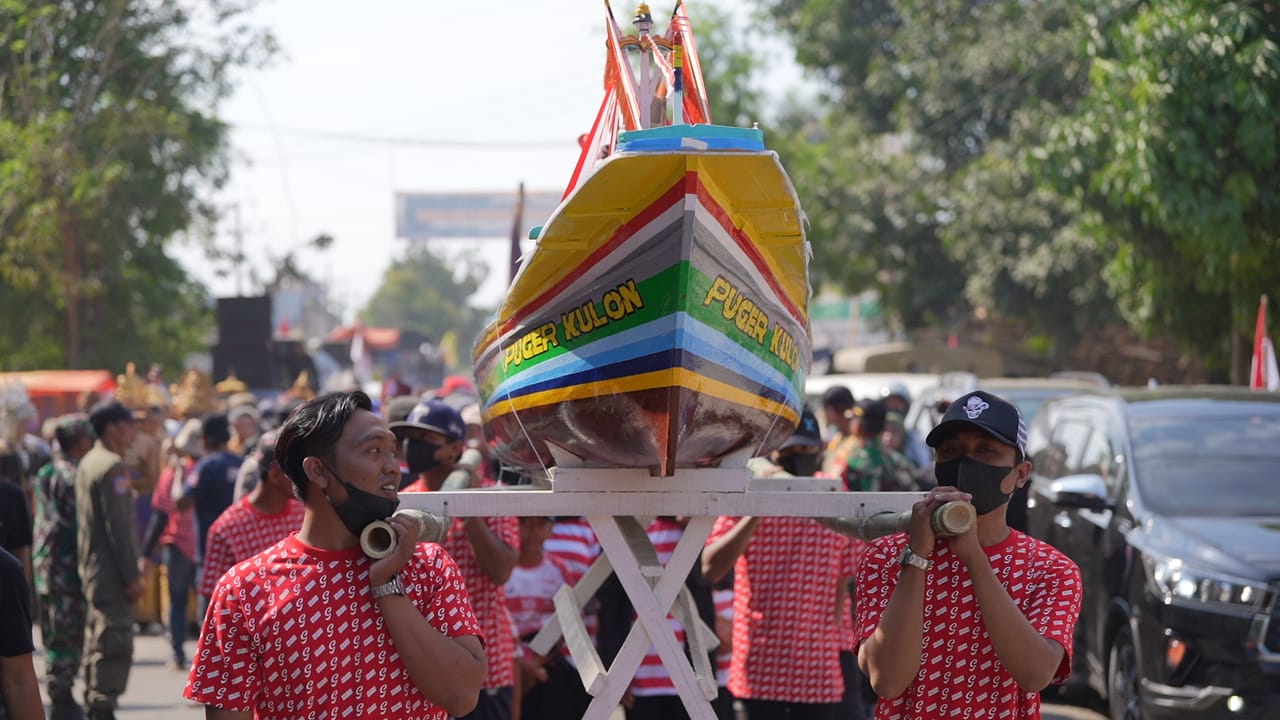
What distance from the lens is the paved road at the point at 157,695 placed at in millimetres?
10375

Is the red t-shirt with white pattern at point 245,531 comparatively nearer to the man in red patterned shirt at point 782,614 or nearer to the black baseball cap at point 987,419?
the man in red patterned shirt at point 782,614

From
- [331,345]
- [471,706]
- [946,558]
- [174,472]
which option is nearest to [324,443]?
[471,706]

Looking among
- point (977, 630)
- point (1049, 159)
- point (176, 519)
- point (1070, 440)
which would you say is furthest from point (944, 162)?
point (977, 630)

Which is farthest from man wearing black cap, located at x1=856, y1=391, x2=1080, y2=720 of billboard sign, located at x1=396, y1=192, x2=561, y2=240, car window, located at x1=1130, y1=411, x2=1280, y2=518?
billboard sign, located at x1=396, y1=192, x2=561, y2=240

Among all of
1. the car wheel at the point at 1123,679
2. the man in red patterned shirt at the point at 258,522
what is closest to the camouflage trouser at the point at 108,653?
the man in red patterned shirt at the point at 258,522

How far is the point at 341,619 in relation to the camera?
362 centimetres

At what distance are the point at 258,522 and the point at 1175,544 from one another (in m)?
4.51

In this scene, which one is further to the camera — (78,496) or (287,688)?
(78,496)

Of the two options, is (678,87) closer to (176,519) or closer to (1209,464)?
(1209,464)

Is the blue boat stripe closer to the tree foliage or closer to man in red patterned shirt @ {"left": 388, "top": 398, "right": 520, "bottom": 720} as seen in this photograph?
man in red patterned shirt @ {"left": 388, "top": 398, "right": 520, "bottom": 720}

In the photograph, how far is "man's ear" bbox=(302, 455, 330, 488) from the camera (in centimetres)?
371

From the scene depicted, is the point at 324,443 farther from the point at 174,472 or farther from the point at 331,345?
the point at 331,345

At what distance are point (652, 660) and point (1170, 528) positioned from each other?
10.6 feet

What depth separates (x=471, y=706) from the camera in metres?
3.64
